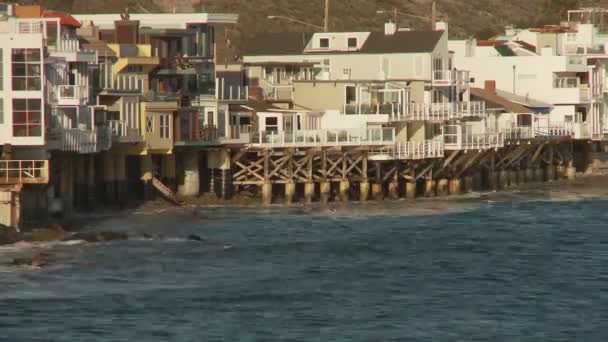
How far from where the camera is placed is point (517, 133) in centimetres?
11338

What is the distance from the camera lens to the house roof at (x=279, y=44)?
371 ft

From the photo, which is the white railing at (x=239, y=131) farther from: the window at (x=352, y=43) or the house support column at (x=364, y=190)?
the window at (x=352, y=43)

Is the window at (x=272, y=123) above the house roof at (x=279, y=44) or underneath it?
underneath

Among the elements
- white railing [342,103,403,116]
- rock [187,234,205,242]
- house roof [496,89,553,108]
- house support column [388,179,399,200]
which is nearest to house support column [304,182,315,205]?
house support column [388,179,399,200]

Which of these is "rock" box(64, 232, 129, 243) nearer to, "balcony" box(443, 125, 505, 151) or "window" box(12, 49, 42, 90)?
"window" box(12, 49, 42, 90)

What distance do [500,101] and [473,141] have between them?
49.3ft

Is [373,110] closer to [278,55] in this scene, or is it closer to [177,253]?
[278,55]

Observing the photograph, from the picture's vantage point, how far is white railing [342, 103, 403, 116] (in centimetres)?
10306

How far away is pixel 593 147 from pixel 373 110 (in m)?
30.2

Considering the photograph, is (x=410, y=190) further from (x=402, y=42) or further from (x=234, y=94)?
(x=402, y=42)

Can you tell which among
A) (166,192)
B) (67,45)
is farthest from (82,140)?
(166,192)

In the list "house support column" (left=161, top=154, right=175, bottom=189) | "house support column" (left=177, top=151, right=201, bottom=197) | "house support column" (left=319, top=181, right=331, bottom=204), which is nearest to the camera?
"house support column" (left=161, top=154, right=175, bottom=189)

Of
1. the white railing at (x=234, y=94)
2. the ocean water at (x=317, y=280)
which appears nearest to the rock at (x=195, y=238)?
the ocean water at (x=317, y=280)

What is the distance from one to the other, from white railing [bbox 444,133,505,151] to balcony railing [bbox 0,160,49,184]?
31.4 meters
